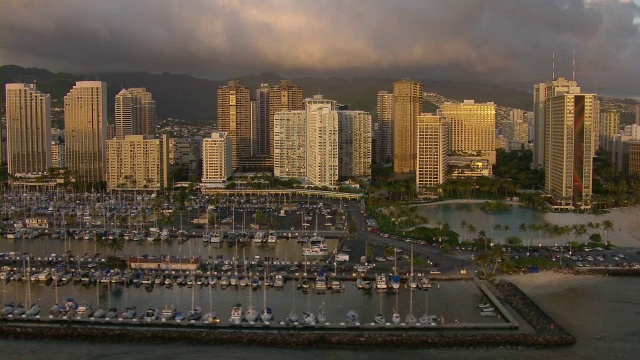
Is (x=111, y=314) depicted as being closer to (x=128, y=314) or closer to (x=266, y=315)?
(x=128, y=314)

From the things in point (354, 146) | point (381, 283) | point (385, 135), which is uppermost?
point (385, 135)

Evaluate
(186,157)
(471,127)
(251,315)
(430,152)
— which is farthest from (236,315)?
(471,127)

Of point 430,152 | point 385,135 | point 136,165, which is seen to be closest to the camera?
point 430,152

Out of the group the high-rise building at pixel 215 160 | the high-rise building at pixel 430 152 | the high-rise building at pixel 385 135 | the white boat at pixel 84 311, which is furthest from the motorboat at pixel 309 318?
the high-rise building at pixel 385 135

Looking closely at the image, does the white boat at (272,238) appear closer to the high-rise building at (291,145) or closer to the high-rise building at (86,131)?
the high-rise building at (291,145)

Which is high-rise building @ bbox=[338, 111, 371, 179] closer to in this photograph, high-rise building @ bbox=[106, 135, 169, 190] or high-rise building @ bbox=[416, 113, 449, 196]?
high-rise building @ bbox=[416, 113, 449, 196]

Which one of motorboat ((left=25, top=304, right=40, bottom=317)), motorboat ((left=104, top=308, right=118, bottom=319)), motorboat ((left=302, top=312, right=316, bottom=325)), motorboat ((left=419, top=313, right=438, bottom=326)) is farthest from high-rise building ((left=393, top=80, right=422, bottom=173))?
motorboat ((left=25, top=304, right=40, bottom=317))

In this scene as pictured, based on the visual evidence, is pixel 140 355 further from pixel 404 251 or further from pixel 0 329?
pixel 404 251
